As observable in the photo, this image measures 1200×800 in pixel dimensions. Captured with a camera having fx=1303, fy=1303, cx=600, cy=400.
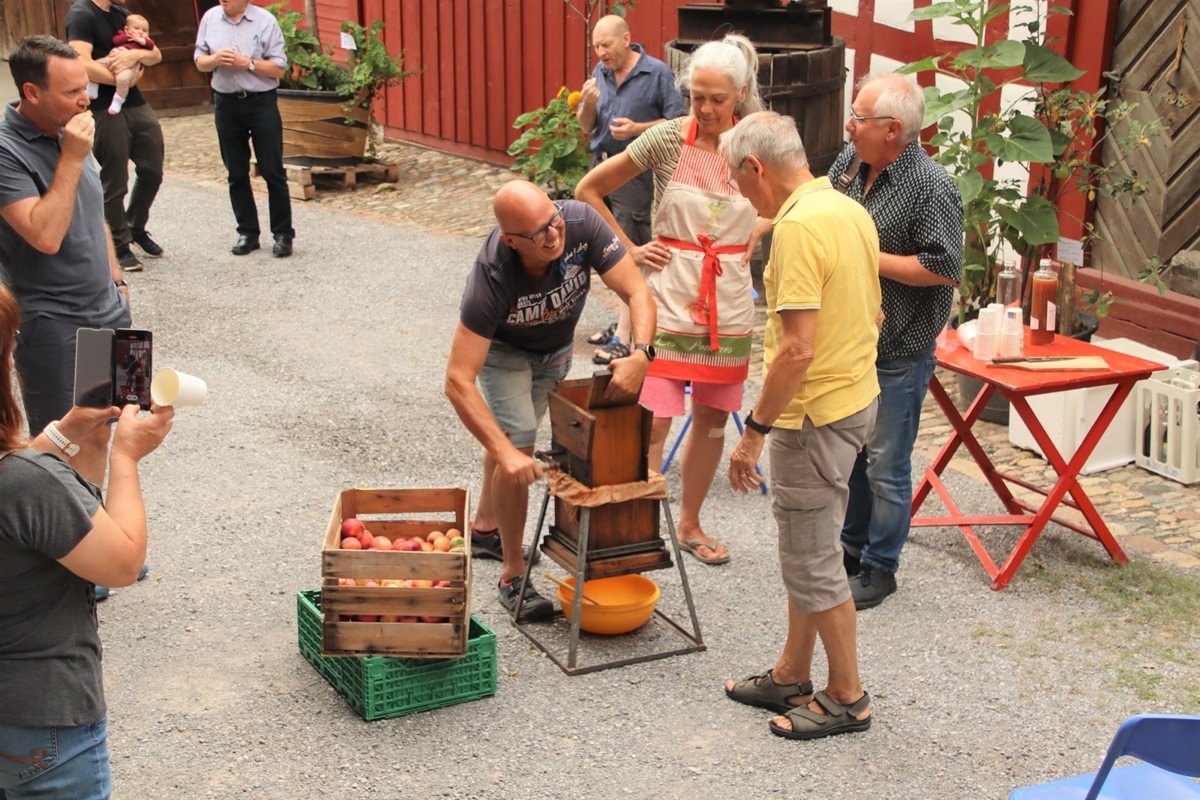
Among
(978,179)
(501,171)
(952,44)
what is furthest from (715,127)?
(501,171)

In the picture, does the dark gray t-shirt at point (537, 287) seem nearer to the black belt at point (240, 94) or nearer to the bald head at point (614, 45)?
the bald head at point (614, 45)

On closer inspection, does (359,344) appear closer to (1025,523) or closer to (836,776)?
(1025,523)

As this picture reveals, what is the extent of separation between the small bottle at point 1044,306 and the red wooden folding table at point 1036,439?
51 millimetres

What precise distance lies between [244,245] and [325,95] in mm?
2182

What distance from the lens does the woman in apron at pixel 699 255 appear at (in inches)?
197

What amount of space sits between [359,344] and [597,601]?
3812 millimetres

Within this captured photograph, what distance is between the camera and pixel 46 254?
443cm

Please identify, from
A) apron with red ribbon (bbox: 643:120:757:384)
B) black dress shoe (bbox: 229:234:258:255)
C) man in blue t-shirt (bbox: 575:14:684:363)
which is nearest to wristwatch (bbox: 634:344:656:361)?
apron with red ribbon (bbox: 643:120:757:384)

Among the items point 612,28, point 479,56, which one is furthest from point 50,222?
point 479,56

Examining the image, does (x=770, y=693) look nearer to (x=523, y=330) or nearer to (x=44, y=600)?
(x=523, y=330)

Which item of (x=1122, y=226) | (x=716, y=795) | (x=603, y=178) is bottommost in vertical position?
(x=716, y=795)

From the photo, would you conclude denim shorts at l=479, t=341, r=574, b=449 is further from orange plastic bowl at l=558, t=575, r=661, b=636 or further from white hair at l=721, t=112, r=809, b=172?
white hair at l=721, t=112, r=809, b=172

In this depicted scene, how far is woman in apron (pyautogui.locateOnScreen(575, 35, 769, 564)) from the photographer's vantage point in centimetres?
500

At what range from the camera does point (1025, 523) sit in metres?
5.34
